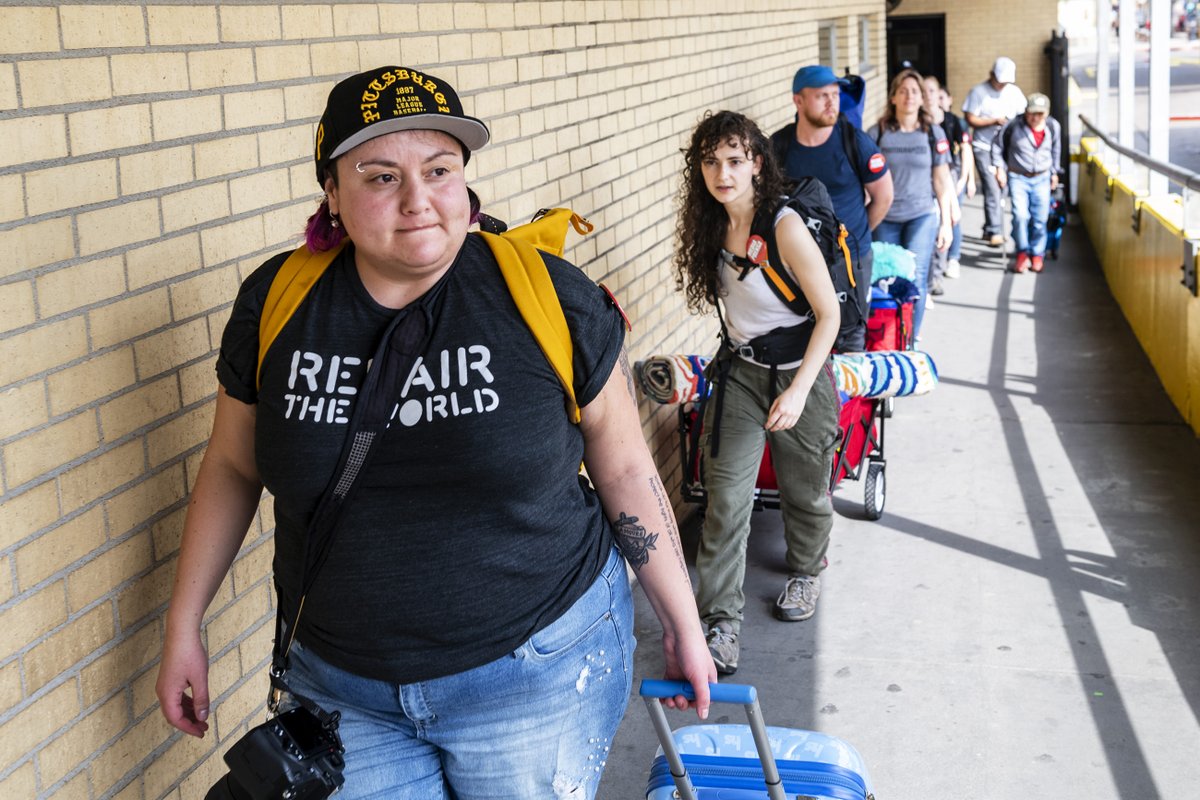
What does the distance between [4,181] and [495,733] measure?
4.11 ft

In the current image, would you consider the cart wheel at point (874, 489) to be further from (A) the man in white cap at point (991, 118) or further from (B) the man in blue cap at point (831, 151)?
(A) the man in white cap at point (991, 118)

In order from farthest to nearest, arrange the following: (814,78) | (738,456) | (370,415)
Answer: (814,78)
(738,456)
(370,415)

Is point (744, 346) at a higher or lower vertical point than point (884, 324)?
higher

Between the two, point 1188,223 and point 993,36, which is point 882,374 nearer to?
point 1188,223

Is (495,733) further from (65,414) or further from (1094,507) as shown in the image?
(1094,507)

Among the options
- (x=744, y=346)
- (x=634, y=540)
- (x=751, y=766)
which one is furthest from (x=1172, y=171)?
(x=634, y=540)

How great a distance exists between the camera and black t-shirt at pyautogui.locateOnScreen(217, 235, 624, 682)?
2209 millimetres

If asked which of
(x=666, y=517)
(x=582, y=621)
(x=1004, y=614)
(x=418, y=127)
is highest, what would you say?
(x=418, y=127)

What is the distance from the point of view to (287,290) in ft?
7.64

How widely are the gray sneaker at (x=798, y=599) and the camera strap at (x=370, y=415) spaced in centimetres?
336

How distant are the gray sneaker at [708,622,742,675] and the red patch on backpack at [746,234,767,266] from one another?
133 centimetres

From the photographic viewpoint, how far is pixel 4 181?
2.33 meters

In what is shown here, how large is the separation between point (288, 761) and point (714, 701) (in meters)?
0.88

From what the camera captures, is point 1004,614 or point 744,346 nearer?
point 744,346
